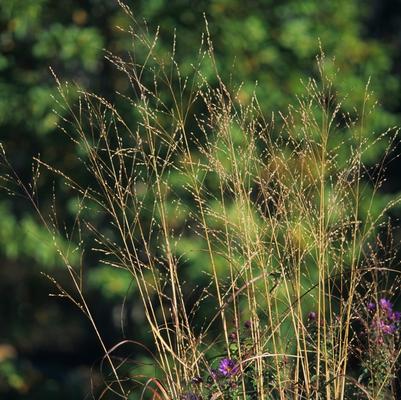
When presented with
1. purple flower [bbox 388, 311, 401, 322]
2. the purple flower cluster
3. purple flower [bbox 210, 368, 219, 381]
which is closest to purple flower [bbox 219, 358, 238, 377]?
purple flower [bbox 210, 368, 219, 381]

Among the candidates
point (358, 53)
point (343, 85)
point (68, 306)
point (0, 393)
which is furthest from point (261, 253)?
point (68, 306)

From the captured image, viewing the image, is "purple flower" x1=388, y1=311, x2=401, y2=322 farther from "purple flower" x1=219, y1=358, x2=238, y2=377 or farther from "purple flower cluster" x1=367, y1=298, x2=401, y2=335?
"purple flower" x1=219, y1=358, x2=238, y2=377

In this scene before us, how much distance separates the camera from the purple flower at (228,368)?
3549mm

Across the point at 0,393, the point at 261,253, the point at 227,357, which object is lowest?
the point at 0,393

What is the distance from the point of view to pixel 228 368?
359cm

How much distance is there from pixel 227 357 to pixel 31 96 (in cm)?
389

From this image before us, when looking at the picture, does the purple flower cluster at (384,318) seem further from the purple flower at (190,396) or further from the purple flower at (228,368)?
the purple flower at (190,396)

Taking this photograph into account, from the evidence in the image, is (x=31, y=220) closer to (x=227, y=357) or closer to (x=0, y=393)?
(x=0, y=393)

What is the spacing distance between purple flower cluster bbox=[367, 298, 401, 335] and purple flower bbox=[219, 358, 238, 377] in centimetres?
47

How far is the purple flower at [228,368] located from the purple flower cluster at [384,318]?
1.53 feet

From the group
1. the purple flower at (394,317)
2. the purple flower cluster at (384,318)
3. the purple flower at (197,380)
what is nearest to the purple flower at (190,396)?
the purple flower at (197,380)

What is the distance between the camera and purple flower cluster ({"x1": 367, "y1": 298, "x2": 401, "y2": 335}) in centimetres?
376

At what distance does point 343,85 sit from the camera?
269 inches

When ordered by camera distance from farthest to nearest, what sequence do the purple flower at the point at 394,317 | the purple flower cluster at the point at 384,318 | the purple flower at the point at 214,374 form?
the purple flower at the point at 394,317 < the purple flower cluster at the point at 384,318 < the purple flower at the point at 214,374
